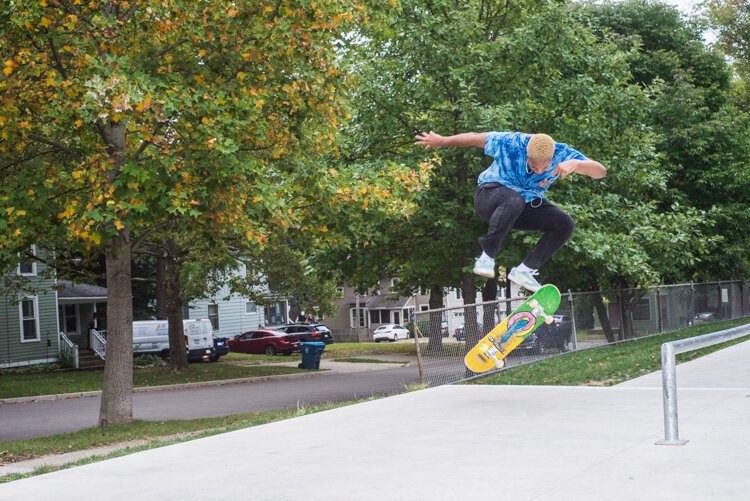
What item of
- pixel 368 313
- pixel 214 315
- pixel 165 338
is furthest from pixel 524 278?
pixel 368 313

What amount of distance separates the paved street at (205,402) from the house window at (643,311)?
742cm

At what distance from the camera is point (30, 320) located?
38531mm

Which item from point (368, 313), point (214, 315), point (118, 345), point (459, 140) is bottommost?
point (368, 313)

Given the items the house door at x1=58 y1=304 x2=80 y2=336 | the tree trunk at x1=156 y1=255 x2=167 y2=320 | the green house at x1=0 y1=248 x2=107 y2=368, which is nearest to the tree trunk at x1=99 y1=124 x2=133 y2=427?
the tree trunk at x1=156 y1=255 x2=167 y2=320

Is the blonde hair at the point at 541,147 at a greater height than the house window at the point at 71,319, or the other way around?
the blonde hair at the point at 541,147

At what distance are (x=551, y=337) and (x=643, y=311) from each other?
308 inches

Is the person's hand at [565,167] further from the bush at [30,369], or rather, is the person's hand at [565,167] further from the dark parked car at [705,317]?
the bush at [30,369]

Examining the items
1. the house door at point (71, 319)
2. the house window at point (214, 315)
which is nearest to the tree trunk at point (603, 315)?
the house door at point (71, 319)

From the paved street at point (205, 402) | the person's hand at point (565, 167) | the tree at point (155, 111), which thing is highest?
the tree at point (155, 111)

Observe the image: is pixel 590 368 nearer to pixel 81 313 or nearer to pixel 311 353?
pixel 311 353

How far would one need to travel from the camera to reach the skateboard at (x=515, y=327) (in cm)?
964

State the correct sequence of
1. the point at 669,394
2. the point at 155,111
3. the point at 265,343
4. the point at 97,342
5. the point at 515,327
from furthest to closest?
the point at 265,343 → the point at 97,342 → the point at 155,111 → the point at 515,327 → the point at 669,394

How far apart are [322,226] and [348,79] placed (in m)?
2.80

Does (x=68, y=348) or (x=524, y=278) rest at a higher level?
(x=524, y=278)
